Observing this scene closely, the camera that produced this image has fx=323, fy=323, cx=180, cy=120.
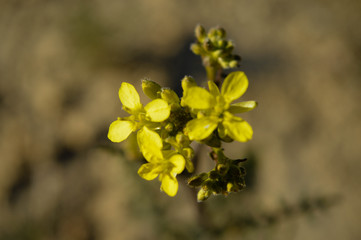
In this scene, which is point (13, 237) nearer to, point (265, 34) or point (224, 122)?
point (224, 122)

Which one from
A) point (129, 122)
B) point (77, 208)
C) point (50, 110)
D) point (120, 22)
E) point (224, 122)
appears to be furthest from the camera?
point (120, 22)

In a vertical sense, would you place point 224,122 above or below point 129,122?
above

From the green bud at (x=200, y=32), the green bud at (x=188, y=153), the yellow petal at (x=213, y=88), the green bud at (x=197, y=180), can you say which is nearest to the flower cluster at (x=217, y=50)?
the green bud at (x=200, y=32)

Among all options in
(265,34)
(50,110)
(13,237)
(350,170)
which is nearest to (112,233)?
(13,237)

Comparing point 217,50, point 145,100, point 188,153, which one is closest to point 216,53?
point 217,50

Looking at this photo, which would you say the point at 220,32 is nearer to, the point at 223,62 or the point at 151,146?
the point at 223,62

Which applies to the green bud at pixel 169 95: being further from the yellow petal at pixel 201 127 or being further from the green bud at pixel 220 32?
the green bud at pixel 220 32

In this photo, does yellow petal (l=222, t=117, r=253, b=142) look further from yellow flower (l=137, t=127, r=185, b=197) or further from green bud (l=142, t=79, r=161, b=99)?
green bud (l=142, t=79, r=161, b=99)

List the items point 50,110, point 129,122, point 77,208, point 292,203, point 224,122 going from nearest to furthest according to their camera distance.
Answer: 1. point 224,122
2. point 129,122
3. point 292,203
4. point 77,208
5. point 50,110
